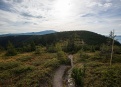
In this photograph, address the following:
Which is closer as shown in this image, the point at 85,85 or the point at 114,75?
the point at 85,85

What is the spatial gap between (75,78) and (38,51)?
39311 millimetres

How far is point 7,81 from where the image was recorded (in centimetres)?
2420

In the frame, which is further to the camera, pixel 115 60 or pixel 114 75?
pixel 115 60

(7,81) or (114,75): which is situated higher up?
(114,75)

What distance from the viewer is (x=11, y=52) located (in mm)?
58469

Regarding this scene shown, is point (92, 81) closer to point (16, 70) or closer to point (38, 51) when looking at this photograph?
point (16, 70)

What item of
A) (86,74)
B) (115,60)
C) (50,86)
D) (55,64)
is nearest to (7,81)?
(50,86)

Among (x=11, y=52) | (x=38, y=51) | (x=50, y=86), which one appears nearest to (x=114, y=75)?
(x=50, y=86)

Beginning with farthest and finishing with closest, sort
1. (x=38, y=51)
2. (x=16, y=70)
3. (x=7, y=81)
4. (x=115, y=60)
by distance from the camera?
(x=38, y=51) → (x=115, y=60) → (x=16, y=70) → (x=7, y=81)

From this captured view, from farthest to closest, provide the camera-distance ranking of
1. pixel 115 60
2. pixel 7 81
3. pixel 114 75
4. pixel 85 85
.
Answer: pixel 115 60 < pixel 7 81 < pixel 114 75 < pixel 85 85

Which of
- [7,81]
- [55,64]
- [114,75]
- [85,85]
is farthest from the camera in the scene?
[55,64]

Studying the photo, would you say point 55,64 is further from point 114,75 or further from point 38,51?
point 38,51

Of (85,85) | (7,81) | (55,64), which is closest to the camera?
(85,85)

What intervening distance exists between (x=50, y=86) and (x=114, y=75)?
40.7ft
